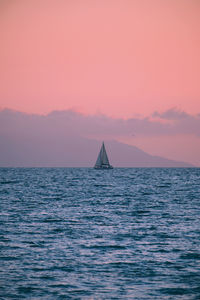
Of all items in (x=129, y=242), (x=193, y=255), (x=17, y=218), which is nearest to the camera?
(x=193, y=255)

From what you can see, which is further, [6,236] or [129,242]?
A: [6,236]

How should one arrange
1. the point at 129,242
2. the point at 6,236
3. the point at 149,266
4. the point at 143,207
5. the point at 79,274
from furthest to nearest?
1. the point at 143,207
2. the point at 6,236
3. the point at 129,242
4. the point at 149,266
5. the point at 79,274

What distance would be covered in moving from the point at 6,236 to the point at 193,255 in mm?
10783

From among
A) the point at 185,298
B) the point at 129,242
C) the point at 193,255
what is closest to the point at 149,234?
the point at 129,242

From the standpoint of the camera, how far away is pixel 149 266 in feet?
61.4

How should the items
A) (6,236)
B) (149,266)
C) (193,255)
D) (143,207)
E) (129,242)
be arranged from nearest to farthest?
1. (149,266)
2. (193,255)
3. (129,242)
4. (6,236)
5. (143,207)

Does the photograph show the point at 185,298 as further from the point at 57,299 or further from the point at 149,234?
the point at 149,234

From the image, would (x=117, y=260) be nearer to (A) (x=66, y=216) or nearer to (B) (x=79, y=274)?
(B) (x=79, y=274)

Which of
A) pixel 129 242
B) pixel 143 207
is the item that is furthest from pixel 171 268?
pixel 143 207

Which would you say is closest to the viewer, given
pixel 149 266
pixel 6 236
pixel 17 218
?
pixel 149 266

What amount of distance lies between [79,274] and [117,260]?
9.14ft

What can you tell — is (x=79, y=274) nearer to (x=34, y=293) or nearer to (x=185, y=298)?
(x=34, y=293)

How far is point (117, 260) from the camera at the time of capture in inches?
776

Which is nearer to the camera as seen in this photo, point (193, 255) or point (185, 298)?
point (185, 298)
